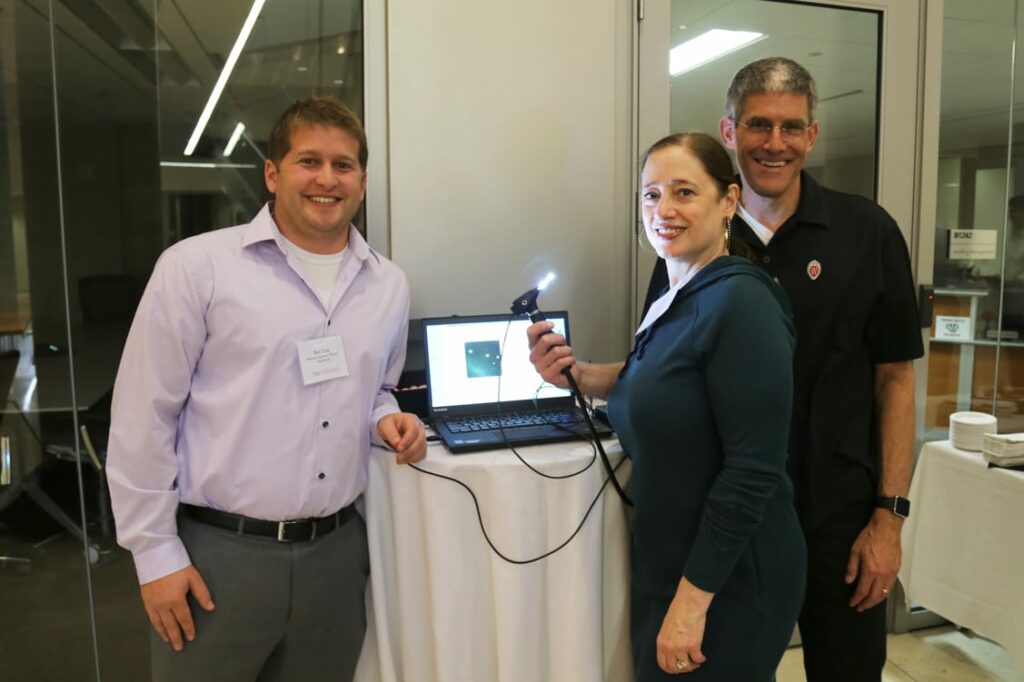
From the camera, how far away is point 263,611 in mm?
1390

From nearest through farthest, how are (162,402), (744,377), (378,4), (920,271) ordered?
(744,377), (162,402), (378,4), (920,271)

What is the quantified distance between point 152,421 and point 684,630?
1.05 metres

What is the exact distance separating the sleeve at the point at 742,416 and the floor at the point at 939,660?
60.6 inches

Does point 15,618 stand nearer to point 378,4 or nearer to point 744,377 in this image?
point 378,4

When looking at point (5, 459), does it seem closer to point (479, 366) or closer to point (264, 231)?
point (264, 231)

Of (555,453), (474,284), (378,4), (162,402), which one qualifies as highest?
(378,4)

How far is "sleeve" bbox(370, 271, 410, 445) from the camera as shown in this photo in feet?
5.10

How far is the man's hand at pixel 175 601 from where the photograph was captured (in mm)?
1321

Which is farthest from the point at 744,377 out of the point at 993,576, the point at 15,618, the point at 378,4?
the point at 15,618

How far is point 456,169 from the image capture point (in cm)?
210

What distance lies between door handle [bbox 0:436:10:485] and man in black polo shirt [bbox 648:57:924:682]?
218 centimetres

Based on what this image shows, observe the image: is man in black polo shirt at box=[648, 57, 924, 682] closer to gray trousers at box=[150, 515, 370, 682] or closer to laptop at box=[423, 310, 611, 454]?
laptop at box=[423, 310, 611, 454]

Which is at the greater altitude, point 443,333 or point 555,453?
point 443,333

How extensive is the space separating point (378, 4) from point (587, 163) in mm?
774
